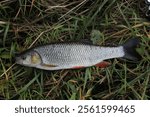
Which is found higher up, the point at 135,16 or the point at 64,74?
the point at 135,16

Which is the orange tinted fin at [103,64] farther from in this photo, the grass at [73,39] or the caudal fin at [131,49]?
the caudal fin at [131,49]

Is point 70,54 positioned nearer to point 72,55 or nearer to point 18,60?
point 72,55

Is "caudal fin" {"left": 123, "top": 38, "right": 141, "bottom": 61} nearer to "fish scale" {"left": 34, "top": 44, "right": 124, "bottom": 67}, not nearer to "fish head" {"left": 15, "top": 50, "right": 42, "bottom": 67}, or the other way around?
"fish scale" {"left": 34, "top": 44, "right": 124, "bottom": 67}

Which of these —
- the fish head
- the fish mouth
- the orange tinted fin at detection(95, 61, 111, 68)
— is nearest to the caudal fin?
the orange tinted fin at detection(95, 61, 111, 68)

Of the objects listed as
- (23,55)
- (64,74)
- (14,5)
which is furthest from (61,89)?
(14,5)

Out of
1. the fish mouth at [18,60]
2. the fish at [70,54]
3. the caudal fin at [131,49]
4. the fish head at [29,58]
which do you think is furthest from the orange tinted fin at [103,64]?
the fish mouth at [18,60]

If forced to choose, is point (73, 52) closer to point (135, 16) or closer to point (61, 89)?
point (61, 89)

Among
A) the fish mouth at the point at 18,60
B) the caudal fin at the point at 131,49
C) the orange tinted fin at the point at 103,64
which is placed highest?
the caudal fin at the point at 131,49
